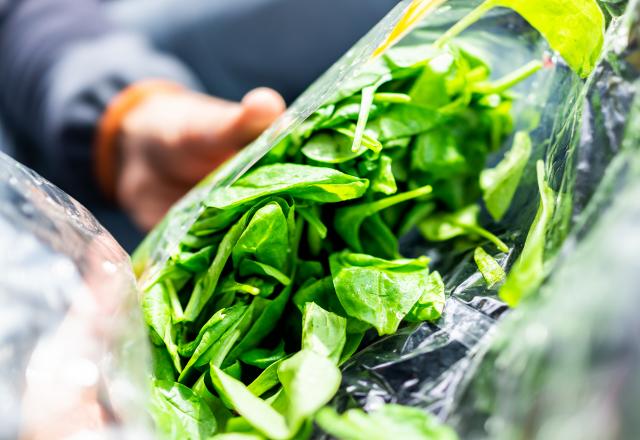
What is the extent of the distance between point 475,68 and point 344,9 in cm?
60

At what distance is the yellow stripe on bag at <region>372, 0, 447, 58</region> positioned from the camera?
0.87 feet

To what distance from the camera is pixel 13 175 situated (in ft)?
0.81

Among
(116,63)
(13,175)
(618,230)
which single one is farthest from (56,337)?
(116,63)

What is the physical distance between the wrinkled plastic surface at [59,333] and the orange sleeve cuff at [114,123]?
0.54 metres

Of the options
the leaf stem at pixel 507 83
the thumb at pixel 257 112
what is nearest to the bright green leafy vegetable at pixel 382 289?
the leaf stem at pixel 507 83

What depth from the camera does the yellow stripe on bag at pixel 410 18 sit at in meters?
0.26

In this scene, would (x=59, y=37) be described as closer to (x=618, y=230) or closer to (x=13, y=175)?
(x=13, y=175)

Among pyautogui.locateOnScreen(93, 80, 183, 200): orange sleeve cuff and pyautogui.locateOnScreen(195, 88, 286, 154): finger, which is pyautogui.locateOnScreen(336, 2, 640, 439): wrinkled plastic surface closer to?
pyautogui.locateOnScreen(195, 88, 286, 154): finger

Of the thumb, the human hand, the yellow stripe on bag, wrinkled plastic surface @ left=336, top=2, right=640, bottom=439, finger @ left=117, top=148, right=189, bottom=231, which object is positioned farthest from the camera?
finger @ left=117, top=148, right=189, bottom=231

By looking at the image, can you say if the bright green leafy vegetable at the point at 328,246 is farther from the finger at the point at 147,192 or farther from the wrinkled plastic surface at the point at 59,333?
the finger at the point at 147,192

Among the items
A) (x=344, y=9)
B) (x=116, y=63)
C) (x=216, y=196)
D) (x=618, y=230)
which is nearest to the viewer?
(x=618, y=230)

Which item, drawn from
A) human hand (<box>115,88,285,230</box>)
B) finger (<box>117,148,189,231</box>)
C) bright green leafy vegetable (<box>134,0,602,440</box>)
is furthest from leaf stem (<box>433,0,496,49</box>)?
finger (<box>117,148,189,231</box>)

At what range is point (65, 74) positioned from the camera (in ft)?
2.62

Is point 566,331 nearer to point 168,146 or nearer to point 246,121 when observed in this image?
point 246,121
